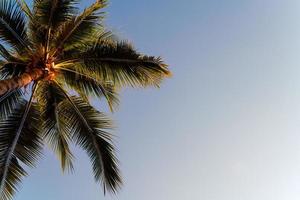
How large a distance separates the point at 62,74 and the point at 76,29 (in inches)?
55.4

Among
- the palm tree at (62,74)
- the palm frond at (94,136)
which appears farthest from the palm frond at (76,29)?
the palm frond at (94,136)

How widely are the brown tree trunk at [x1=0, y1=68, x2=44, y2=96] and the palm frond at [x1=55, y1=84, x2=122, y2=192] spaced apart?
132 centimetres

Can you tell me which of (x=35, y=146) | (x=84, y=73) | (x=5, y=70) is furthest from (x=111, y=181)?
(x=5, y=70)

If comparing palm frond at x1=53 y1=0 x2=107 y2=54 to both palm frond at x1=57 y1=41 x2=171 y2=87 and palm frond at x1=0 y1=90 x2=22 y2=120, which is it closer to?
palm frond at x1=57 y1=41 x2=171 y2=87

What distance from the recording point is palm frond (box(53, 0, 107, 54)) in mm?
12602

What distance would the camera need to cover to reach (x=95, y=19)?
12.9m

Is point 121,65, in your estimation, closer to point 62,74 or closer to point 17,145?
point 62,74

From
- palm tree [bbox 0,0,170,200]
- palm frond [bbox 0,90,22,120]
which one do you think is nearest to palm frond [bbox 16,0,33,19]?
palm tree [bbox 0,0,170,200]

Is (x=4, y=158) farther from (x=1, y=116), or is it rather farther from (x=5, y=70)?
(x=5, y=70)

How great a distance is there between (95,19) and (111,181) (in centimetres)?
432

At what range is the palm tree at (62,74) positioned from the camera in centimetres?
1235

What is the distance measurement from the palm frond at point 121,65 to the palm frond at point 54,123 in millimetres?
927

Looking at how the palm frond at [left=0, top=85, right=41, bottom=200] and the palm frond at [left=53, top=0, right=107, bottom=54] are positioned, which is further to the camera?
the palm frond at [left=53, top=0, right=107, bottom=54]

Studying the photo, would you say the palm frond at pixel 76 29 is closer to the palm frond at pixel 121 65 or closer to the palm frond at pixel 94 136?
the palm frond at pixel 121 65
